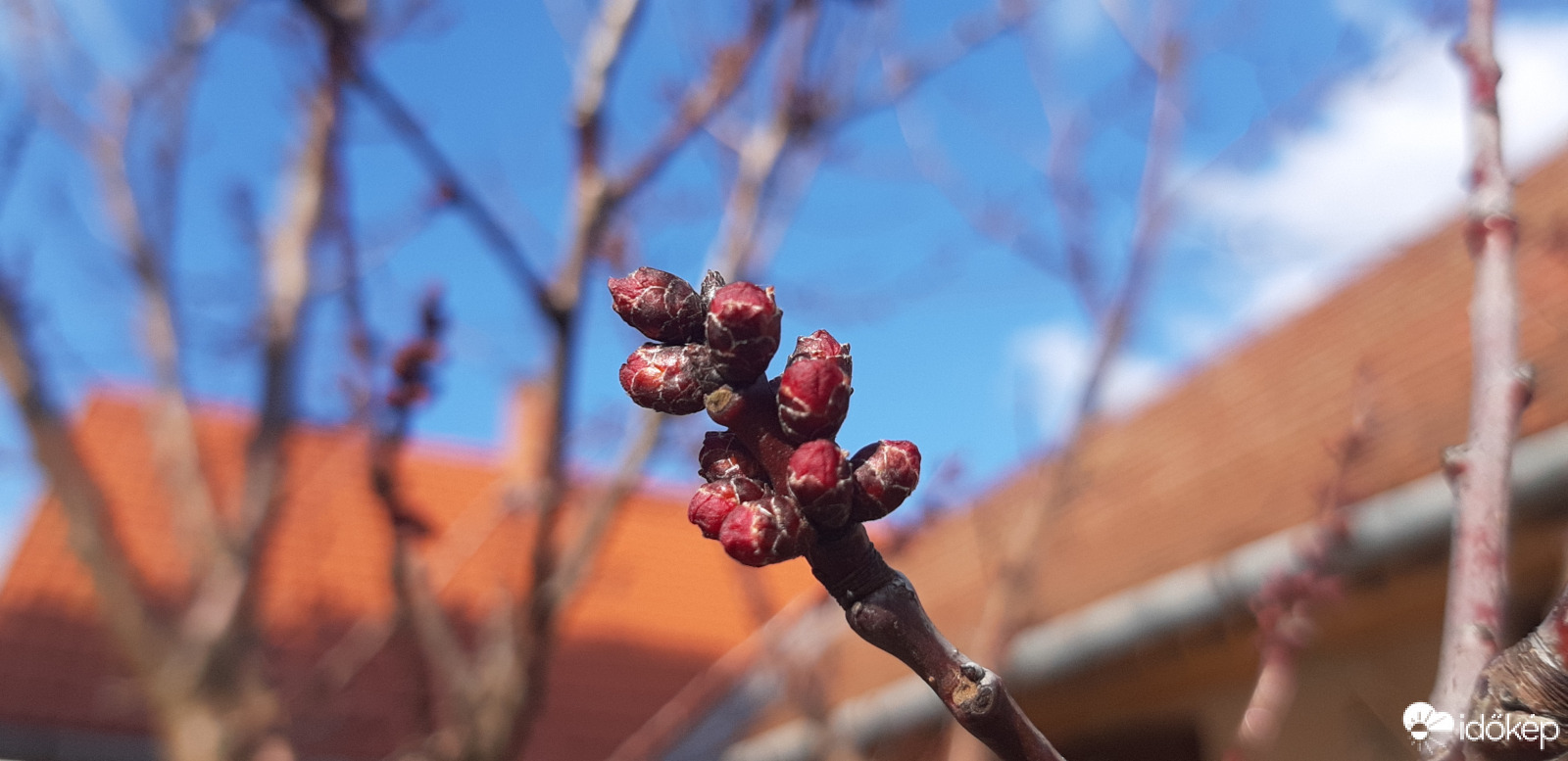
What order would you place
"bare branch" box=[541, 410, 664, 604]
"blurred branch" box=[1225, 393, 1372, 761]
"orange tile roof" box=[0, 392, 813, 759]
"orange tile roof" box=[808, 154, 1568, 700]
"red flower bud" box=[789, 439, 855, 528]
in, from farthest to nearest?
"orange tile roof" box=[0, 392, 813, 759] < "orange tile roof" box=[808, 154, 1568, 700] < "bare branch" box=[541, 410, 664, 604] < "blurred branch" box=[1225, 393, 1372, 761] < "red flower bud" box=[789, 439, 855, 528]

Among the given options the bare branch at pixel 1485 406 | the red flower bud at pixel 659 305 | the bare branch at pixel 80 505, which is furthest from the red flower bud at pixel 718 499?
the bare branch at pixel 80 505

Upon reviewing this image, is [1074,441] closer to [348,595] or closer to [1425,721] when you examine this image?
[1425,721]

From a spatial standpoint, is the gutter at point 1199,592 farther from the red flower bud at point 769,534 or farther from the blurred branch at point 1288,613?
the red flower bud at point 769,534

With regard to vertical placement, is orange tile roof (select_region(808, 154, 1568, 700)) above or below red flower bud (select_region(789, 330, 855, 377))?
above

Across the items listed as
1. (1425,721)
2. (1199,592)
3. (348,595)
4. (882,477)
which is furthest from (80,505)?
(348,595)

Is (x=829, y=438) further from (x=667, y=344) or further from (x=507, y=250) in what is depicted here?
(x=507, y=250)

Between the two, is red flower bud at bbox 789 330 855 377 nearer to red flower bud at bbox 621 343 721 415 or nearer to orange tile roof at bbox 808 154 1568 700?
red flower bud at bbox 621 343 721 415

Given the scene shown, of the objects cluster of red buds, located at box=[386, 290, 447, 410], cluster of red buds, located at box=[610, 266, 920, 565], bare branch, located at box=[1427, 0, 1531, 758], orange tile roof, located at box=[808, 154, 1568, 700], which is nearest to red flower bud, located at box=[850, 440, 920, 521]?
cluster of red buds, located at box=[610, 266, 920, 565]

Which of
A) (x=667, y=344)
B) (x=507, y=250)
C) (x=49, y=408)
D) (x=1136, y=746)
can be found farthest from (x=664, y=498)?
(x=667, y=344)
